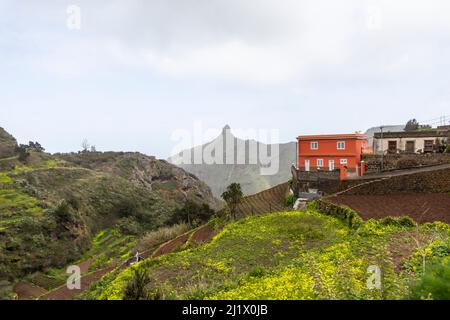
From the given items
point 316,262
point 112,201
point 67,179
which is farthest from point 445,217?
point 67,179

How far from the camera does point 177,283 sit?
869cm

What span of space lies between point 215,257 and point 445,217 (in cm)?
935

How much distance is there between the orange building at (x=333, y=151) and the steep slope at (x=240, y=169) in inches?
2349

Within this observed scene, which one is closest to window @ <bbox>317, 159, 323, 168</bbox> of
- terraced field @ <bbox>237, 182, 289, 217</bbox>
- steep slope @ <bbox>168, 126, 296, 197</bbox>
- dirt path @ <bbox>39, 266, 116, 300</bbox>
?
terraced field @ <bbox>237, 182, 289, 217</bbox>

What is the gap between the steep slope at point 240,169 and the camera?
9481cm

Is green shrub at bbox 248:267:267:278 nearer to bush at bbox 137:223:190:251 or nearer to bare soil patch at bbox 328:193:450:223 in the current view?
bare soil patch at bbox 328:193:450:223

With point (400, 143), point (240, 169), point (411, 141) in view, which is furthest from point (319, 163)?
point (240, 169)

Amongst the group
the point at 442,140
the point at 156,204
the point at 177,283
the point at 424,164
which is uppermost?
the point at 442,140

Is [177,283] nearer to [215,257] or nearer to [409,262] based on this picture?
[215,257]

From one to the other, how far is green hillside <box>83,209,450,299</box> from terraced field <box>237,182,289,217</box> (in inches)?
309

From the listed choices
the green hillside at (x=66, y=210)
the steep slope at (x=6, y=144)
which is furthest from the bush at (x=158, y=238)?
the steep slope at (x=6, y=144)

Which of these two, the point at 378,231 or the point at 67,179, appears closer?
the point at 378,231

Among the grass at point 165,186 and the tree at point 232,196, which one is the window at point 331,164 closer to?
the tree at point 232,196
